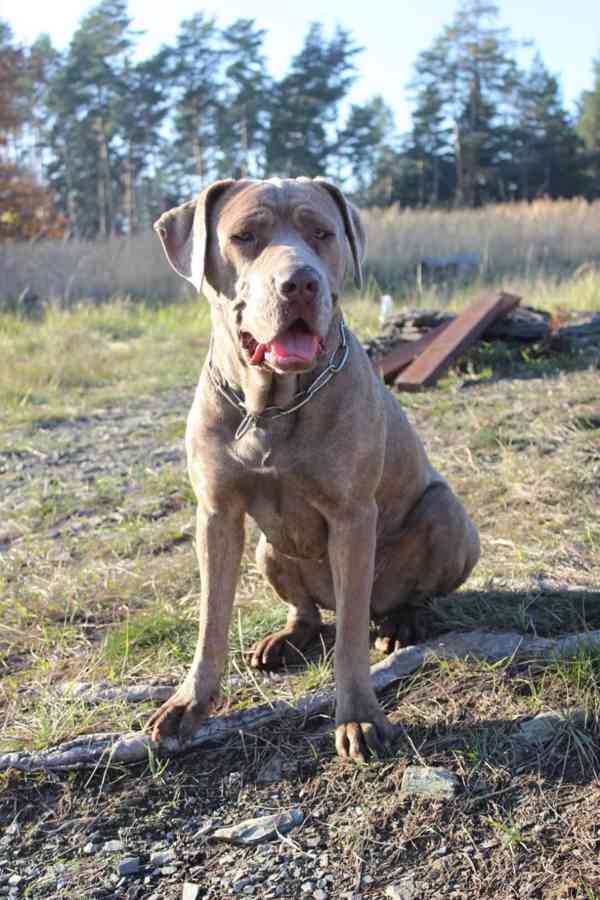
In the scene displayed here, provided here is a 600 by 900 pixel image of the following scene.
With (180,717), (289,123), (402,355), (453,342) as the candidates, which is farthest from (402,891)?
(289,123)

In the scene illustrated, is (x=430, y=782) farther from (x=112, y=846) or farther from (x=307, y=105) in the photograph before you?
(x=307, y=105)

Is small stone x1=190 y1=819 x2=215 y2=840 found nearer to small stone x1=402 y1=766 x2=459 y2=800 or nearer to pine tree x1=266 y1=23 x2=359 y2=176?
small stone x1=402 y1=766 x2=459 y2=800

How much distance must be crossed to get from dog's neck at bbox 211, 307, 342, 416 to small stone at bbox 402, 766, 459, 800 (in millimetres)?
987

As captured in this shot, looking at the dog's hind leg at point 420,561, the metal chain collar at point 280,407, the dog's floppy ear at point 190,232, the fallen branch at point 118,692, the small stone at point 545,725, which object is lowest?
the fallen branch at point 118,692

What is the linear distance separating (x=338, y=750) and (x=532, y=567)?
4.34 ft

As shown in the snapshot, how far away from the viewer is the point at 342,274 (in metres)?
2.70

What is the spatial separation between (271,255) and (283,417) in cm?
43

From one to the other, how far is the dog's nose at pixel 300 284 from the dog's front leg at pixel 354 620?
62cm

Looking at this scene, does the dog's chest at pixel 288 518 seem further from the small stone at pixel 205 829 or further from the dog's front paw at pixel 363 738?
the small stone at pixel 205 829

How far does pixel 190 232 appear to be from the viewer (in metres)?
2.71

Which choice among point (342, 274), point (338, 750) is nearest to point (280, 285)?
point (342, 274)

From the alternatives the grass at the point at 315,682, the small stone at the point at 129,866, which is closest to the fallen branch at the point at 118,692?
the grass at the point at 315,682

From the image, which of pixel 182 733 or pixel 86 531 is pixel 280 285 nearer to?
pixel 182 733

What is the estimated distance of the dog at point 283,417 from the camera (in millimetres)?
2387
